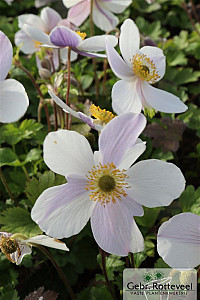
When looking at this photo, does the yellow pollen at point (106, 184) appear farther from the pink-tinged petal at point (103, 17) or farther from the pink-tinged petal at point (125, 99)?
the pink-tinged petal at point (103, 17)

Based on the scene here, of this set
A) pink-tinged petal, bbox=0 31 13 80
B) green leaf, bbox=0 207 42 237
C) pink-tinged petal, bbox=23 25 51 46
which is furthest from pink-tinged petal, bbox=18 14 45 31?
green leaf, bbox=0 207 42 237

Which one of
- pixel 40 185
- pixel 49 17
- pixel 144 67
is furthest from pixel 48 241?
pixel 49 17

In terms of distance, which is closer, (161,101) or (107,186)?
(107,186)

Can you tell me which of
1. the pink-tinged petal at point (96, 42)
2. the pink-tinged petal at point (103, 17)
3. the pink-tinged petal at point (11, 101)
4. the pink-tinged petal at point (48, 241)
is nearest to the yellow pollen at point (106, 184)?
the pink-tinged petal at point (48, 241)

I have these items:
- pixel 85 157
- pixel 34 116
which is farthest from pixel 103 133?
pixel 34 116

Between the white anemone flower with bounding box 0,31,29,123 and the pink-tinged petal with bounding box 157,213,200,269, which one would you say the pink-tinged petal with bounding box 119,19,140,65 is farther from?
the pink-tinged petal with bounding box 157,213,200,269

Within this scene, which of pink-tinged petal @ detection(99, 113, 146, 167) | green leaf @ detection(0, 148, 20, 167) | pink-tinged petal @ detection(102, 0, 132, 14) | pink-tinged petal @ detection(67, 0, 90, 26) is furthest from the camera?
pink-tinged petal @ detection(102, 0, 132, 14)

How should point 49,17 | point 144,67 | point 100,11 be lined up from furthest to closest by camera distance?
point 100,11 < point 49,17 < point 144,67

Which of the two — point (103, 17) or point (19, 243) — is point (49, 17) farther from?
point (19, 243)
